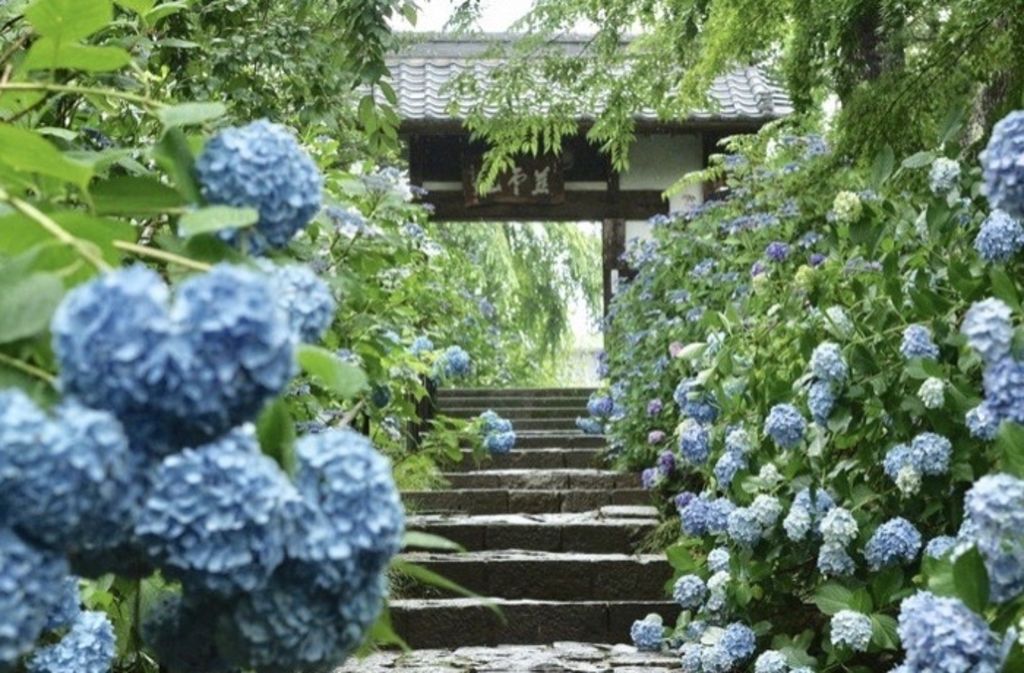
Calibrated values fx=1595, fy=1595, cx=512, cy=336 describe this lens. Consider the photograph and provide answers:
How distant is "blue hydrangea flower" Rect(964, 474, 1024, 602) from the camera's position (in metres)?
1.59

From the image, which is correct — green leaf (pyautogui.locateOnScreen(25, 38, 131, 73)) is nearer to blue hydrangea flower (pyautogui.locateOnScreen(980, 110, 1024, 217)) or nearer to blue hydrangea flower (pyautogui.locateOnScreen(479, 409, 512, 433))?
blue hydrangea flower (pyautogui.locateOnScreen(980, 110, 1024, 217))

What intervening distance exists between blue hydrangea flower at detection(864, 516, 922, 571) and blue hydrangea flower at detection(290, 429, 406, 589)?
2.16 metres

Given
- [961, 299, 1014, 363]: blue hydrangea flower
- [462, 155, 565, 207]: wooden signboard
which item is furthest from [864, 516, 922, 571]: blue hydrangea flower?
[462, 155, 565, 207]: wooden signboard

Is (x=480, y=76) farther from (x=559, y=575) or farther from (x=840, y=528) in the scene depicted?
(x=840, y=528)

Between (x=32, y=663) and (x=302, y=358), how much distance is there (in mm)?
1168

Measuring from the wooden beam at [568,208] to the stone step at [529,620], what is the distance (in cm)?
568

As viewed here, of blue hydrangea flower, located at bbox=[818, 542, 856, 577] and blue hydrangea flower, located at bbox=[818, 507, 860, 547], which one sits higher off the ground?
blue hydrangea flower, located at bbox=[818, 507, 860, 547]

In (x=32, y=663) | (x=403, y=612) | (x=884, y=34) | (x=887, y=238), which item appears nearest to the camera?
(x=32, y=663)

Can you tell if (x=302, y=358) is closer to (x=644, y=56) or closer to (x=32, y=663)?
(x=32, y=663)

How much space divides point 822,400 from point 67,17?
209cm

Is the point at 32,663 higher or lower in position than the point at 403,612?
higher

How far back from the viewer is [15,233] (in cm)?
80

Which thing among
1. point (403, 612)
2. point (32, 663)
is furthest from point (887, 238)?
point (32, 663)

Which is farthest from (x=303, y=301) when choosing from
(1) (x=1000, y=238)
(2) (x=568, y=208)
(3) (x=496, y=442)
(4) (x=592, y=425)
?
(2) (x=568, y=208)
